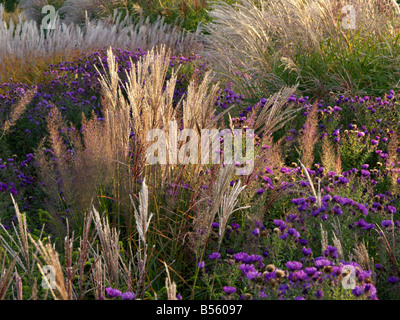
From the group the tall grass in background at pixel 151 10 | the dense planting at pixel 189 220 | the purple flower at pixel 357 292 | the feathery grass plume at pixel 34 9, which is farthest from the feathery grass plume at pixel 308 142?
the feathery grass plume at pixel 34 9

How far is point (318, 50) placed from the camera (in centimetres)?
494

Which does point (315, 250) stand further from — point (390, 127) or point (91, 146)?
point (390, 127)

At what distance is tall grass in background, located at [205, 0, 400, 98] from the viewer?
490 cm

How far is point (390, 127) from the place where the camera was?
4078mm

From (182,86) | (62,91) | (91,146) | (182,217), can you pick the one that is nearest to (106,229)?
(182,217)

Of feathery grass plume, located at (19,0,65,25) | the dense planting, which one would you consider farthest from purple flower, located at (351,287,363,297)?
feathery grass plume, located at (19,0,65,25)

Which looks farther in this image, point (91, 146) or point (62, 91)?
point (62, 91)

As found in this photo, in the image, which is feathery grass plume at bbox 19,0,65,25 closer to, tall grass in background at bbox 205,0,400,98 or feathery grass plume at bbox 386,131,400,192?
tall grass in background at bbox 205,0,400,98

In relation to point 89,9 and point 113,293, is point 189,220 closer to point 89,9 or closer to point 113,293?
point 113,293

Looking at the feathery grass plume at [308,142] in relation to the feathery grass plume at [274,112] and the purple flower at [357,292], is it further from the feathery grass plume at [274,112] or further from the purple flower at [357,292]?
the purple flower at [357,292]

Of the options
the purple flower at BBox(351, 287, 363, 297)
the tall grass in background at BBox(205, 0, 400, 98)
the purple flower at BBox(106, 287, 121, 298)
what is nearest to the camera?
the purple flower at BBox(351, 287, 363, 297)

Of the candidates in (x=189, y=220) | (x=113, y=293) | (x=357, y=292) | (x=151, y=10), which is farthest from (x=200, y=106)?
(x=151, y=10)

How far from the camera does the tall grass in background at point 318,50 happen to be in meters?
4.90
